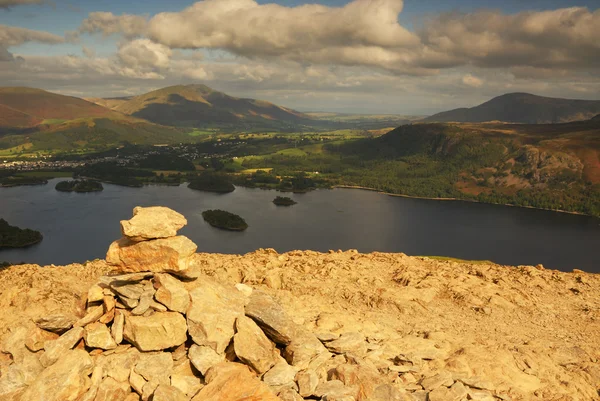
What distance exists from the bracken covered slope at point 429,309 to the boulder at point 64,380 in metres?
2.17

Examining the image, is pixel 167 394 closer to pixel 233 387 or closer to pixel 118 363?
pixel 233 387

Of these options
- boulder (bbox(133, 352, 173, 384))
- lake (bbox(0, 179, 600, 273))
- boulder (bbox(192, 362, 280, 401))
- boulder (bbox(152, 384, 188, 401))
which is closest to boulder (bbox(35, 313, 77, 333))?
boulder (bbox(133, 352, 173, 384))

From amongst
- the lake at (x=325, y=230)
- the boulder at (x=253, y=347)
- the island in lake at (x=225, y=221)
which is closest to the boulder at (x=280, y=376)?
the boulder at (x=253, y=347)

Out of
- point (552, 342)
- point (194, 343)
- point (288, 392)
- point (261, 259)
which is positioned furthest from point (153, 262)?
point (552, 342)

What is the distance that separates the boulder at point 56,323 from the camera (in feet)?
62.1

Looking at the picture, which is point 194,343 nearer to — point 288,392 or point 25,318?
point 288,392

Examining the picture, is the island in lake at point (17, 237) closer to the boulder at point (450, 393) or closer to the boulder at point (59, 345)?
the boulder at point (59, 345)

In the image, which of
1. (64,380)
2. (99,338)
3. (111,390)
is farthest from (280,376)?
(64,380)

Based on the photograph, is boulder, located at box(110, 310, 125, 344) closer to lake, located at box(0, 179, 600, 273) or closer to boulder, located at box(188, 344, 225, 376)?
boulder, located at box(188, 344, 225, 376)

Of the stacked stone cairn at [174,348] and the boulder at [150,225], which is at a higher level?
the boulder at [150,225]

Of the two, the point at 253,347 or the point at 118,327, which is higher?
the point at 118,327

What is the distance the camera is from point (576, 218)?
18612 cm

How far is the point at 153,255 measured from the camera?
2106cm

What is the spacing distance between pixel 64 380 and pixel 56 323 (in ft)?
12.2
